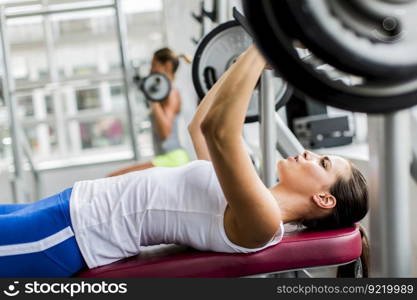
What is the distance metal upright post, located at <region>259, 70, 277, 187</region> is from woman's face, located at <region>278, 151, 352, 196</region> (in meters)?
0.26

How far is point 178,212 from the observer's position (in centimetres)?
118

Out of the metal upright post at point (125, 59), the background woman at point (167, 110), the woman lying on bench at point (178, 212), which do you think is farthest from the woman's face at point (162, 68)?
the woman lying on bench at point (178, 212)

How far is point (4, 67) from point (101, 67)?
1342mm

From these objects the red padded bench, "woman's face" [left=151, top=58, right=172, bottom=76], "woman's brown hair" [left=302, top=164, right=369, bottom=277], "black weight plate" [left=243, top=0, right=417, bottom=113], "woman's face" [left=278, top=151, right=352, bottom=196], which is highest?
"woman's face" [left=151, top=58, right=172, bottom=76]

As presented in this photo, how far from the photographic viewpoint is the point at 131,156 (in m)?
4.04

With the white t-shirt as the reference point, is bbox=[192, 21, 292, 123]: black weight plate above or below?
above

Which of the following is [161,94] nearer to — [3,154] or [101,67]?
[3,154]

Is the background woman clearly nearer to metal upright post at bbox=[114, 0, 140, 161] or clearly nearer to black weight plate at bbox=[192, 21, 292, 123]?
metal upright post at bbox=[114, 0, 140, 161]

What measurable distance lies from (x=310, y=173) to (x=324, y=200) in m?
0.07

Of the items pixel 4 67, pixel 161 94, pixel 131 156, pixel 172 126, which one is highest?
pixel 4 67

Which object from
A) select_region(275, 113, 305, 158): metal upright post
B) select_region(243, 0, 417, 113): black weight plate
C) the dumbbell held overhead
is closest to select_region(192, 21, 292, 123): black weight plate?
select_region(275, 113, 305, 158): metal upright post

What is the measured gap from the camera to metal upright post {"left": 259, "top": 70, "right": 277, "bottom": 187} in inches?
56.0

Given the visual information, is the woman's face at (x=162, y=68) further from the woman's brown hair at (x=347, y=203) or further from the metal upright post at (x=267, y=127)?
the woman's brown hair at (x=347, y=203)

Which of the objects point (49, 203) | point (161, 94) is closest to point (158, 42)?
point (161, 94)
